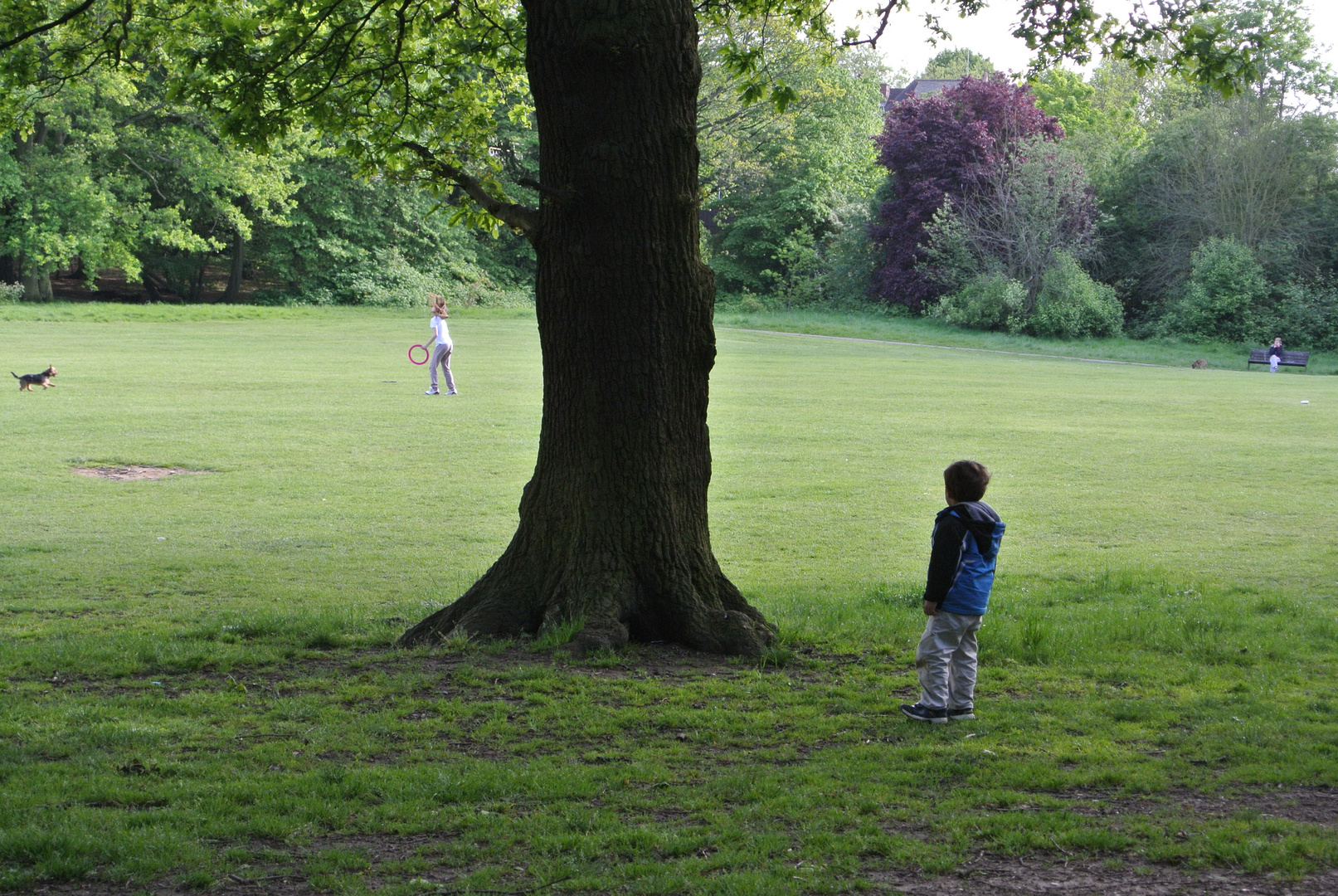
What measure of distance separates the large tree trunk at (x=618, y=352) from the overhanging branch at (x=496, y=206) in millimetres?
87

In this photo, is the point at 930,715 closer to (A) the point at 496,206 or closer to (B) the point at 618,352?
(B) the point at 618,352

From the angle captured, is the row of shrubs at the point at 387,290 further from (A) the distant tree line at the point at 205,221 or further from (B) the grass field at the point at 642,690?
(B) the grass field at the point at 642,690

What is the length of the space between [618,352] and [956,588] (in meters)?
2.48

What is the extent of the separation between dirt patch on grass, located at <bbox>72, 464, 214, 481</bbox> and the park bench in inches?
1585

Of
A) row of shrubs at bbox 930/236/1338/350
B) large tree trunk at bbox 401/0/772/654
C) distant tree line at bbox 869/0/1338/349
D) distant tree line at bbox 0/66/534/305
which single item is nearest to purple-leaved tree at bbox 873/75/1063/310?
distant tree line at bbox 869/0/1338/349

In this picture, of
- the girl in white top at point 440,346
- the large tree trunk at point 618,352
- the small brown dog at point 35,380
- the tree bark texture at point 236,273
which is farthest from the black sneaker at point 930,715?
the tree bark texture at point 236,273

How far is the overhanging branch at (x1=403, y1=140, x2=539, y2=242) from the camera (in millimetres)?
7352

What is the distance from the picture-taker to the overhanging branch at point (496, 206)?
7352 millimetres

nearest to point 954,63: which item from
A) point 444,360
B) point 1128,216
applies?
point 1128,216

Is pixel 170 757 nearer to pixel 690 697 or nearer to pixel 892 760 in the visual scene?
pixel 690 697

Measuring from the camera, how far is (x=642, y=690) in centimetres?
664

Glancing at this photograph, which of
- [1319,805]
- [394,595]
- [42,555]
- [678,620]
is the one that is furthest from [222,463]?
[1319,805]

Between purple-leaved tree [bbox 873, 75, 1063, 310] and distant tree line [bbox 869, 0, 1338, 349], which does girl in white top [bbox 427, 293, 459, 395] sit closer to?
distant tree line [bbox 869, 0, 1338, 349]

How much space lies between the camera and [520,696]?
256 inches
